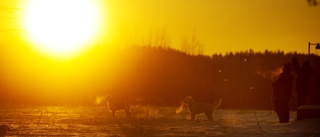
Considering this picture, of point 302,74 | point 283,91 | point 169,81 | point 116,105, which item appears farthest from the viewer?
point 169,81

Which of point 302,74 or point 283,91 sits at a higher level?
point 302,74

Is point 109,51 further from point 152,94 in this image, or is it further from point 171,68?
point 152,94

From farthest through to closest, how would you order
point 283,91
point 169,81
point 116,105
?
1. point 169,81
2. point 116,105
3. point 283,91

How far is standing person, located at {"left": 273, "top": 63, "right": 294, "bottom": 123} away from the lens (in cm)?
2470

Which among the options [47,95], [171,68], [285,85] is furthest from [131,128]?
[171,68]

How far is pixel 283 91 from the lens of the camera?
2505 cm

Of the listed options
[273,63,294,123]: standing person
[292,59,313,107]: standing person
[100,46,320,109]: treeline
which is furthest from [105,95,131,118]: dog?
[100,46,320,109]: treeline

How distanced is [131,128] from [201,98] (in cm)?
3539

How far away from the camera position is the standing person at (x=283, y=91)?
24703mm

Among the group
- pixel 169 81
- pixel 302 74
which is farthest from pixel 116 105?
pixel 169 81

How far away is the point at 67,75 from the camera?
2483 inches

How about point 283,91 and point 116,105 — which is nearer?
point 283,91

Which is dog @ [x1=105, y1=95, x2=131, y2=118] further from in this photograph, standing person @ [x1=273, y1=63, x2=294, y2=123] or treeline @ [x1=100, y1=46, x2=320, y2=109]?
treeline @ [x1=100, y1=46, x2=320, y2=109]

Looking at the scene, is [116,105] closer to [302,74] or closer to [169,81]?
[302,74]
